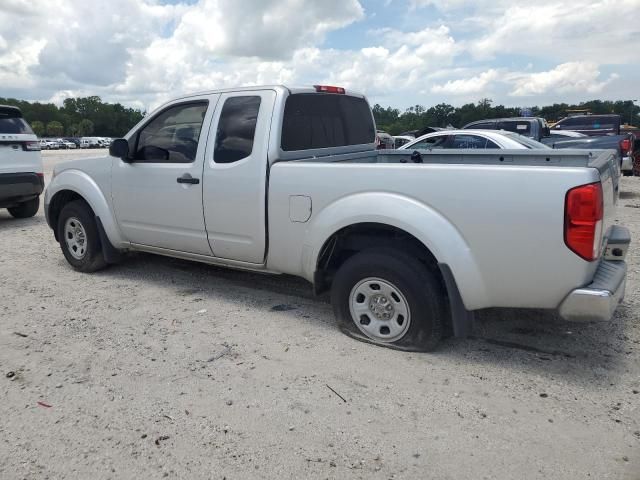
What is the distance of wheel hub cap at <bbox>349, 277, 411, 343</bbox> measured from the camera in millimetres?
3622

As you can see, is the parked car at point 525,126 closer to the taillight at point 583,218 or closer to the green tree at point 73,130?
the taillight at point 583,218

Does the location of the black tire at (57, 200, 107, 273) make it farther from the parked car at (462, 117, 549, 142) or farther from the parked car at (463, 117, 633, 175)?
the parked car at (463, 117, 633, 175)

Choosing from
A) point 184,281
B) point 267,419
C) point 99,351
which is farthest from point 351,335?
point 184,281

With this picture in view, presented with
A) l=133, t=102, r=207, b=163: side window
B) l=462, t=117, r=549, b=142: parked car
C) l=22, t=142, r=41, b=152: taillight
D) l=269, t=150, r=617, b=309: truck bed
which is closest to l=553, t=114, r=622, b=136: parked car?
l=462, t=117, r=549, b=142: parked car

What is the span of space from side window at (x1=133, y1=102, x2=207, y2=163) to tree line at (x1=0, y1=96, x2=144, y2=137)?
4594 inches

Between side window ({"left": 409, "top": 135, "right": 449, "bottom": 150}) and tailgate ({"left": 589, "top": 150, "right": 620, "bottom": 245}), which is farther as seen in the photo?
side window ({"left": 409, "top": 135, "right": 449, "bottom": 150})

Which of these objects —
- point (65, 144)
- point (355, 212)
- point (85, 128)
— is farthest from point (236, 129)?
point (85, 128)

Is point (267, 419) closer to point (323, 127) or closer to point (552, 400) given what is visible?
point (552, 400)

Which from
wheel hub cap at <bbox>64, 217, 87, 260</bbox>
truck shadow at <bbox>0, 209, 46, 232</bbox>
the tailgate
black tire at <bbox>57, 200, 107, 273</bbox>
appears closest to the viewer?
the tailgate

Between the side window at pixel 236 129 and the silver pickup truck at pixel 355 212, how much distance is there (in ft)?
0.04

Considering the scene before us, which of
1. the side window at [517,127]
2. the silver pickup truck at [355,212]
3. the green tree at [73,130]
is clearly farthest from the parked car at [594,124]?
the green tree at [73,130]

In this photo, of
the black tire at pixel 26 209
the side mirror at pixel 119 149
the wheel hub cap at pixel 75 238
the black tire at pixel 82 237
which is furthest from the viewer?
the black tire at pixel 26 209

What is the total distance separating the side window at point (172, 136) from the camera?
4.68m

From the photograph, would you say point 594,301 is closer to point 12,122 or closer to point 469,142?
point 469,142
